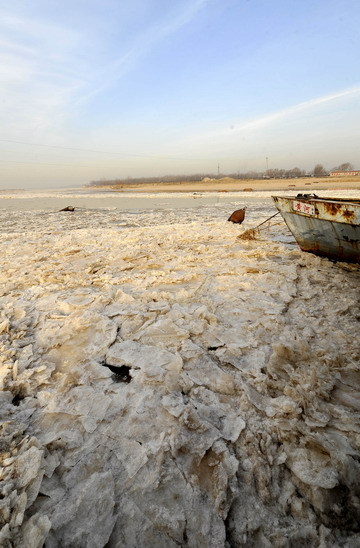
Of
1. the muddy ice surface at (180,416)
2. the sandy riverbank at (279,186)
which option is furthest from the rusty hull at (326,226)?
the sandy riverbank at (279,186)

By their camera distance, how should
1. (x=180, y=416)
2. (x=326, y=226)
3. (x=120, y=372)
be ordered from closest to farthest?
1. (x=180, y=416)
2. (x=120, y=372)
3. (x=326, y=226)

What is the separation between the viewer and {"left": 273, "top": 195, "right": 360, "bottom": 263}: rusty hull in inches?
178

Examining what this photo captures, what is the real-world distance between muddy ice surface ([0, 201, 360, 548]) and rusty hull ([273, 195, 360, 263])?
3.22 feet

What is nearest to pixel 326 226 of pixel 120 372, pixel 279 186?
pixel 120 372

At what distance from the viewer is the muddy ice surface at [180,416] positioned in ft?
5.01

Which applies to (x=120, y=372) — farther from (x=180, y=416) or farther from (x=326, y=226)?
(x=326, y=226)

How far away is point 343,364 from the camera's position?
2.65 m

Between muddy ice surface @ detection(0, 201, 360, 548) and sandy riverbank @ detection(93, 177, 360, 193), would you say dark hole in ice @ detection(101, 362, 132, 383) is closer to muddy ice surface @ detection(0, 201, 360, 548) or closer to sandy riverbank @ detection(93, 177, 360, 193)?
muddy ice surface @ detection(0, 201, 360, 548)

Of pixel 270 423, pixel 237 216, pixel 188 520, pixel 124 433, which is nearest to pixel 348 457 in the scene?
pixel 270 423

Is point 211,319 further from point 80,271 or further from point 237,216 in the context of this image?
point 237,216

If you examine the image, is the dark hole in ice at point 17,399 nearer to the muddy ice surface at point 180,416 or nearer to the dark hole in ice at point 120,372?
the muddy ice surface at point 180,416

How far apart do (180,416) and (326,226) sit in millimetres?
4331

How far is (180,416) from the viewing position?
2076 mm

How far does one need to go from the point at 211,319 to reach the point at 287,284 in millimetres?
1749
